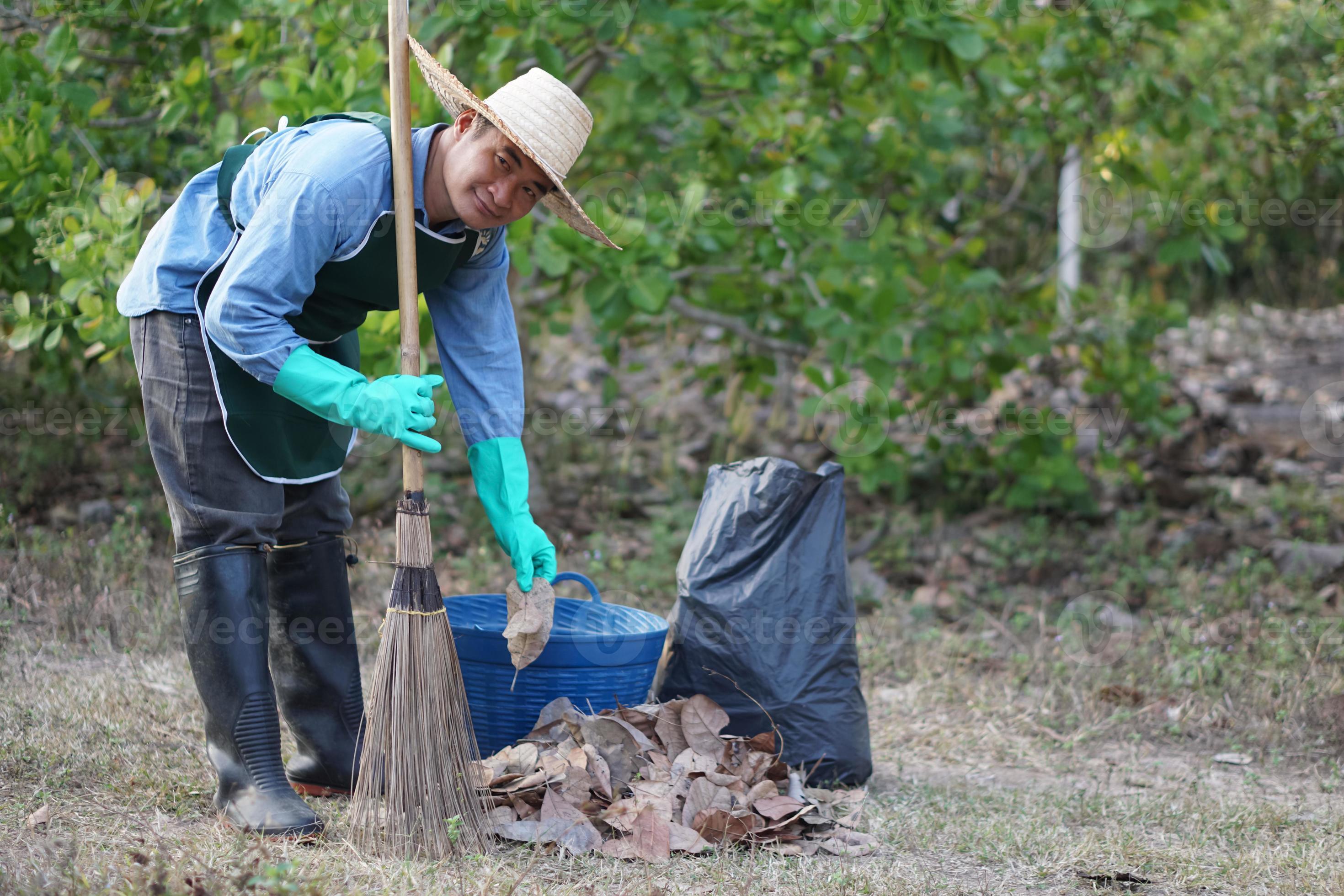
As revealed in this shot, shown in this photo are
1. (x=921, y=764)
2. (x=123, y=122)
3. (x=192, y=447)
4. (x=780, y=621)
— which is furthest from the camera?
(x=123, y=122)

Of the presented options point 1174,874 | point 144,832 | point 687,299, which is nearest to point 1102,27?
point 687,299

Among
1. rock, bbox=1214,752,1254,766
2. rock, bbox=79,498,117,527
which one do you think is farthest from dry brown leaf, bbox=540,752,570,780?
rock, bbox=79,498,117,527

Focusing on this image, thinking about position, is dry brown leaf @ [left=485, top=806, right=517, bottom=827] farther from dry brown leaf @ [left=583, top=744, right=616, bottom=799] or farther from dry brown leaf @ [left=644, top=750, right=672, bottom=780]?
dry brown leaf @ [left=644, top=750, right=672, bottom=780]

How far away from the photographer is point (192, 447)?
7.59ft

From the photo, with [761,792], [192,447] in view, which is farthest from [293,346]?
[761,792]

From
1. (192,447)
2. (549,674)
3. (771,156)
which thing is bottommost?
(549,674)

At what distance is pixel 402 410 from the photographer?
214 centimetres

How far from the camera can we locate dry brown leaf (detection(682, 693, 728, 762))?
2.72 m

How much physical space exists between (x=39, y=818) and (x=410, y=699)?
759mm

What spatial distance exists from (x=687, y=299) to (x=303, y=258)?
105 inches

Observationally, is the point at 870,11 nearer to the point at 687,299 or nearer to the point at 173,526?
the point at 687,299

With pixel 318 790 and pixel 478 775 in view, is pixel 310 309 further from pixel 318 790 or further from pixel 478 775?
pixel 318 790

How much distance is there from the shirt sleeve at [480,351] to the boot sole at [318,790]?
851mm

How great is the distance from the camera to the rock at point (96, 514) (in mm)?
4477
